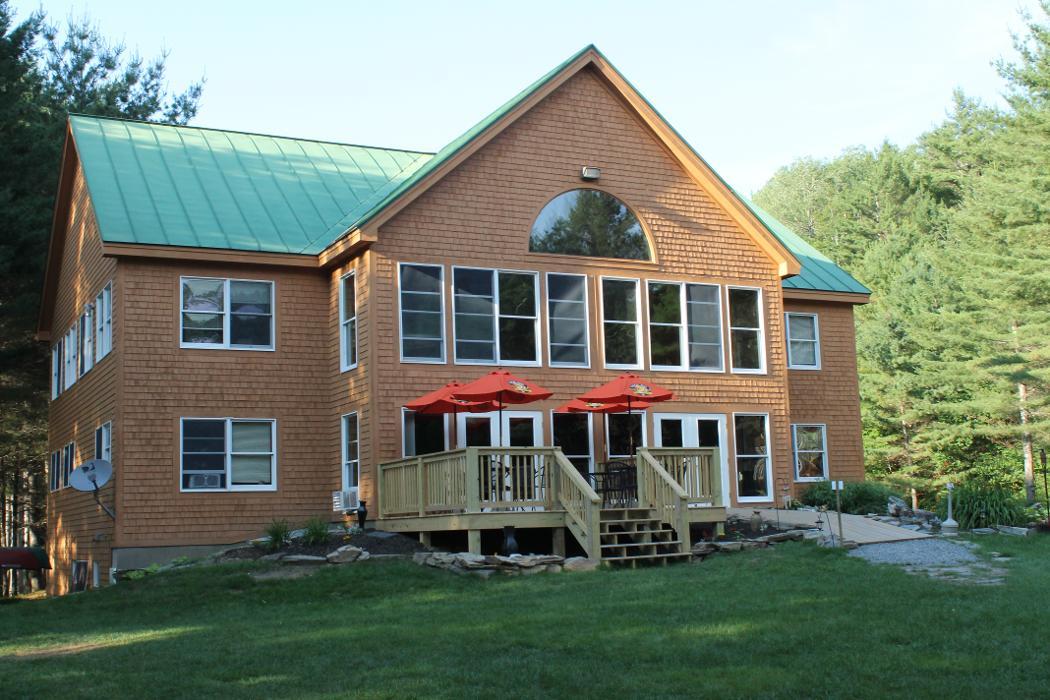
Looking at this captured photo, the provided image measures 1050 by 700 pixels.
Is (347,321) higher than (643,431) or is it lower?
higher

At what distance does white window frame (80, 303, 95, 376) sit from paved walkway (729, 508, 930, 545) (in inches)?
520

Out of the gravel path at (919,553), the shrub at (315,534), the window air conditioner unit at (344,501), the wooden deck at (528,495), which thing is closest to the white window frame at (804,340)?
the wooden deck at (528,495)

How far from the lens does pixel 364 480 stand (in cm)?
2088

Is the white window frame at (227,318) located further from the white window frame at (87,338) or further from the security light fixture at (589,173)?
the security light fixture at (589,173)

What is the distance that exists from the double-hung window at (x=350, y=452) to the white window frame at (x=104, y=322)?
11.9 ft

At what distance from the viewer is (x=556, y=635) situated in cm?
1172

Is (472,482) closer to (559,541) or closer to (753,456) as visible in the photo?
(559,541)

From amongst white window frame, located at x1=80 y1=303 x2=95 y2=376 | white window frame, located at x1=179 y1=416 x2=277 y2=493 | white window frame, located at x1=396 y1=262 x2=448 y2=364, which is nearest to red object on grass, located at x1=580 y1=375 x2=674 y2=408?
white window frame, located at x1=396 y1=262 x2=448 y2=364

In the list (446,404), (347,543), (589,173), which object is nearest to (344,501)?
(347,543)

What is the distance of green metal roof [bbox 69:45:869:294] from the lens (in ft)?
72.1

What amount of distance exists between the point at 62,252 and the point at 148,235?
7.61 m

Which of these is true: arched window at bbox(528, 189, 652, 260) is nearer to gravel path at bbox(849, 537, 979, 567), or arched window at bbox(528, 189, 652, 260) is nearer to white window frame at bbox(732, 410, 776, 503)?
white window frame at bbox(732, 410, 776, 503)

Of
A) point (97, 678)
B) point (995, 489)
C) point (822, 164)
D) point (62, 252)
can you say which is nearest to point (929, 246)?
point (822, 164)

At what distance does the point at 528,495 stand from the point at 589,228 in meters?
6.56
